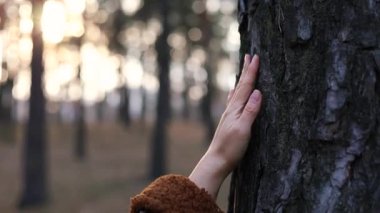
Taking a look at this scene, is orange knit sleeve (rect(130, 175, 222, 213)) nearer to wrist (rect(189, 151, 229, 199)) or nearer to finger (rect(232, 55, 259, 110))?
wrist (rect(189, 151, 229, 199))

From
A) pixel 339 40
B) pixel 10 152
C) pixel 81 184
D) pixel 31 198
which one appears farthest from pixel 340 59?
pixel 10 152

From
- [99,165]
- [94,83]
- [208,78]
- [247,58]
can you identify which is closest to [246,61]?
[247,58]

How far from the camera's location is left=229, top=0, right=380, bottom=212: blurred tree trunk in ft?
5.54

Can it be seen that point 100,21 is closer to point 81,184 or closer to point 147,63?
point 147,63

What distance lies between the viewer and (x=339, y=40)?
5.70ft

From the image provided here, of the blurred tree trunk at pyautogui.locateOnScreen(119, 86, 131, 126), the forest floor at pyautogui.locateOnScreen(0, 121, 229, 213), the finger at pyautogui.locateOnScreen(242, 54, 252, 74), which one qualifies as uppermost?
the finger at pyautogui.locateOnScreen(242, 54, 252, 74)

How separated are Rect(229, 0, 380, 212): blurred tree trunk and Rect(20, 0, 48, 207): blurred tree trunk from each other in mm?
15860

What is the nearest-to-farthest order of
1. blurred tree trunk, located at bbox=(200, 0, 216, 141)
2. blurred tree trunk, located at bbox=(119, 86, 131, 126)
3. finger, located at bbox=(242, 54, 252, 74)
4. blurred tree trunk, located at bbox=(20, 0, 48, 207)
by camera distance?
finger, located at bbox=(242, 54, 252, 74) → blurred tree trunk, located at bbox=(20, 0, 48, 207) → blurred tree trunk, located at bbox=(200, 0, 216, 141) → blurred tree trunk, located at bbox=(119, 86, 131, 126)

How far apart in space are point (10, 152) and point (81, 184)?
370 inches

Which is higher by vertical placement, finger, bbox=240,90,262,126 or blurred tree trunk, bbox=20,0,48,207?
finger, bbox=240,90,262,126

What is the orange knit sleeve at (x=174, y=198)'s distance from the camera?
1.95 metres

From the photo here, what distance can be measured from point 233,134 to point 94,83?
4531cm

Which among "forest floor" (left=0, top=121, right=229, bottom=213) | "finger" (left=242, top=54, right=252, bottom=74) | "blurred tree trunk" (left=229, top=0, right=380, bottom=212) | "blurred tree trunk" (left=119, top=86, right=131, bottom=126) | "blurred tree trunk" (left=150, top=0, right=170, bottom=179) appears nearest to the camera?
"blurred tree trunk" (left=229, top=0, right=380, bottom=212)

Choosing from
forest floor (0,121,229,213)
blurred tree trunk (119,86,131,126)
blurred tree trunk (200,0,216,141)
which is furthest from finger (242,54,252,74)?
blurred tree trunk (119,86,131,126)
